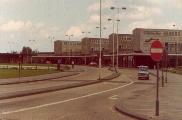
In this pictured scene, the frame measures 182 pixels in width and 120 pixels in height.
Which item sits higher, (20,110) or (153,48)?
(153,48)

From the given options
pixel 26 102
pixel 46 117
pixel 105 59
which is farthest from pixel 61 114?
pixel 105 59

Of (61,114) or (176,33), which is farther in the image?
(176,33)

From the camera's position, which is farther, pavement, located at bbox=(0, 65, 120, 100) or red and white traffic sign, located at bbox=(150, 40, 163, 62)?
pavement, located at bbox=(0, 65, 120, 100)

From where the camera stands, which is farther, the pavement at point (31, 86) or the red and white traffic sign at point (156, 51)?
the pavement at point (31, 86)

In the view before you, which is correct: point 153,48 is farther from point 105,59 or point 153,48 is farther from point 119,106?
point 105,59

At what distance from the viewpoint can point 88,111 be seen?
2109 centimetres

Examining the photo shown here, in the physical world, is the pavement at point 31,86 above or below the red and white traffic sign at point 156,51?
below

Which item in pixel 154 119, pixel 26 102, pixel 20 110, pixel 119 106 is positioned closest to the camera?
pixel 154 119

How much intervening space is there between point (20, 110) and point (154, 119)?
20.4 feet

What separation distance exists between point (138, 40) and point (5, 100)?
16251 centimetres

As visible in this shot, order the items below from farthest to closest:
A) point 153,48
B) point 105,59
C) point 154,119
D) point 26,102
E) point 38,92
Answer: point 105,59 → point 38,92 → point 26,102 → point 153,48 → point 154,119

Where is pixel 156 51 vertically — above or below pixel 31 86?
above

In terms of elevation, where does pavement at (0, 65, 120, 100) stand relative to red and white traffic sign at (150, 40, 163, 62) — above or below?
below

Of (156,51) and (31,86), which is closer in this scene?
(156,51)
